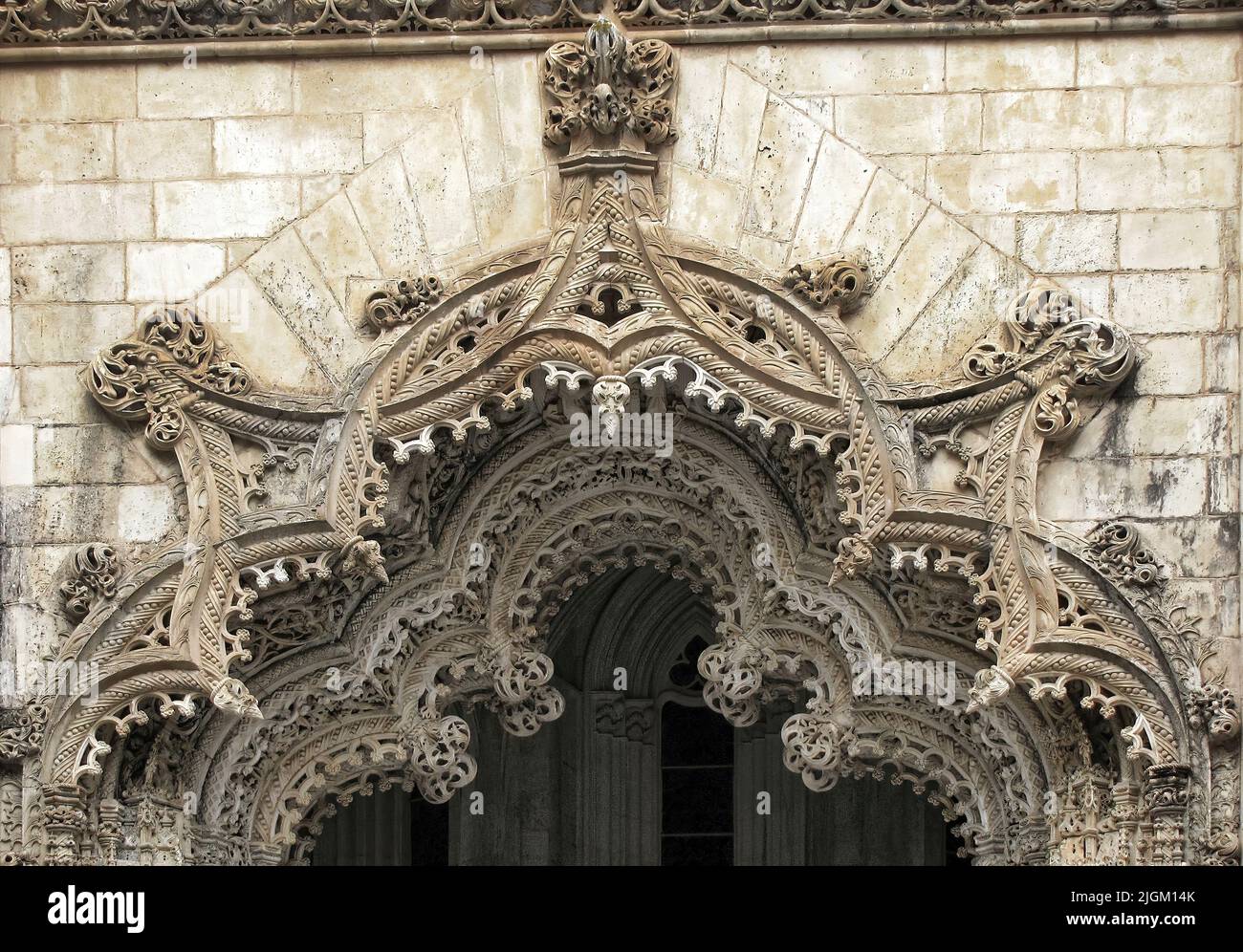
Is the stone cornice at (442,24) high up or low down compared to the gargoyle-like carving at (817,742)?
up

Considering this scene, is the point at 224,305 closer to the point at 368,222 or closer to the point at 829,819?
the point at 368,222

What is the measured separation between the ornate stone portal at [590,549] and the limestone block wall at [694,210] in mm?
153

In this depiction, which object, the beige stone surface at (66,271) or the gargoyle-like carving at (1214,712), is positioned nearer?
the gargoyle-like carving at (1214,712)

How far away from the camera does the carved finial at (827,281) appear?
1128 centimetres

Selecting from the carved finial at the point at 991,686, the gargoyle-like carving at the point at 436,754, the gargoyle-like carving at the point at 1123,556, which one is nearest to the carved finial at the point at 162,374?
the gargoyle-like carving at the point at 436,754

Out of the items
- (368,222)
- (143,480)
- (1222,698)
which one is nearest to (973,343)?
(1222,698)

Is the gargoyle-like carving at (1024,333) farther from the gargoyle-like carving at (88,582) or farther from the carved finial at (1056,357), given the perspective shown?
the gargoyle-like carving at (88,582)

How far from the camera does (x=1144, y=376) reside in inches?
440

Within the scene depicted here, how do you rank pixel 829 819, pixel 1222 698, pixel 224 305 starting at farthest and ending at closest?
pixel 829 819 < pixel 224 305 < pixel 1222 698

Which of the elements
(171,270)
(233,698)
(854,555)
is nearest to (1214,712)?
(854,555)

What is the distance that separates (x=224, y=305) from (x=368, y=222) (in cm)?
68

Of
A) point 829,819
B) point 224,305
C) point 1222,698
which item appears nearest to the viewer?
point 1222,698

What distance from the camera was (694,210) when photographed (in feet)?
37.8

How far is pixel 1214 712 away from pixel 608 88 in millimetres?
3445
